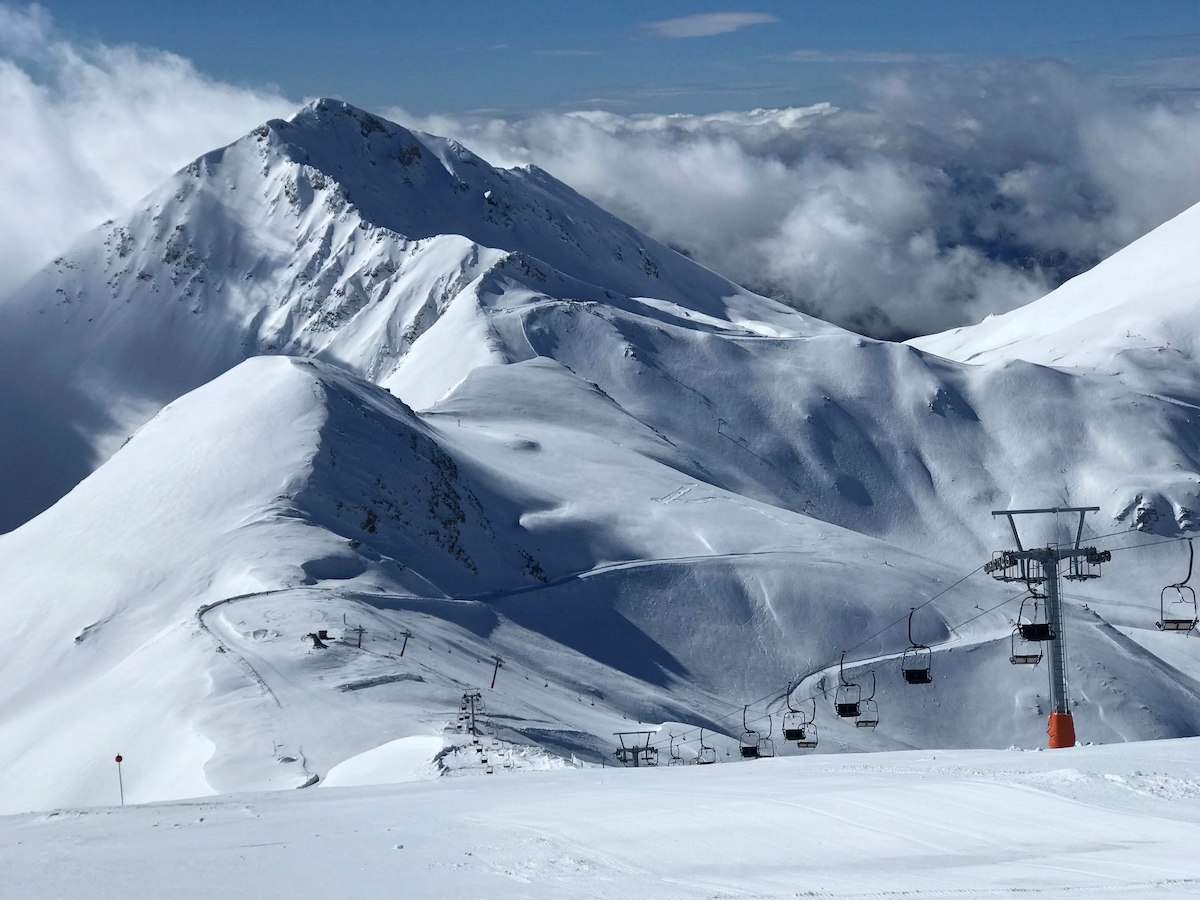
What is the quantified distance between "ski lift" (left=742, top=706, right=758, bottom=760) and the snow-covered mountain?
1213mm

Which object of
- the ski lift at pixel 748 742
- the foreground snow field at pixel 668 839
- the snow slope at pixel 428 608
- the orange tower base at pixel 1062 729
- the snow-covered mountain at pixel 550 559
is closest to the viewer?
the foreground snow field at pixel 668 839

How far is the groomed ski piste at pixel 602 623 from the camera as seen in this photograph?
948 inches

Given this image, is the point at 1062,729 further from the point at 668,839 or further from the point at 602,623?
the point at 602,623

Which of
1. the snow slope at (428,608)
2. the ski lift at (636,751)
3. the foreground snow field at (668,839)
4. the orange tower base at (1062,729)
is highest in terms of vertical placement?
the snow slope at (428,608)

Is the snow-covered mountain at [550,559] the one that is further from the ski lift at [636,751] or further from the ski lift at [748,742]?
the ski lift at [636,751]

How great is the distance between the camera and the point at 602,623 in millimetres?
92000

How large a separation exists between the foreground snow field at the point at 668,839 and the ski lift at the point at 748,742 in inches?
970

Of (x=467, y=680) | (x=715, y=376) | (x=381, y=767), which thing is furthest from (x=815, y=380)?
(x=381, y=767)

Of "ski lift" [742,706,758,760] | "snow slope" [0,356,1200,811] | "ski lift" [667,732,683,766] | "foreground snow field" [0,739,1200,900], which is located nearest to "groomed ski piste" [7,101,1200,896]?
"foreground snow field" [0,739,1200,900]

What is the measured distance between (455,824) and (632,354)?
12777 centimetres

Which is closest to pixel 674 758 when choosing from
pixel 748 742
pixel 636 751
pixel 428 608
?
pixel 636 751

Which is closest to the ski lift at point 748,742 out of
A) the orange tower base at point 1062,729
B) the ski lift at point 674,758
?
the ski lift at point 674,758

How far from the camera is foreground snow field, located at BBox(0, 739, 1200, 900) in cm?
2131

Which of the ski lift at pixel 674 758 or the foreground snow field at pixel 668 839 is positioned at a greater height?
the ski lift at pixel 674 758
